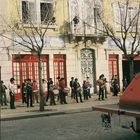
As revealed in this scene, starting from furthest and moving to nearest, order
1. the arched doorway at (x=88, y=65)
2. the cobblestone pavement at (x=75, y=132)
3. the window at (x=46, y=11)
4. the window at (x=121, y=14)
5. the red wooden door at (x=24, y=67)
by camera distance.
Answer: the window at (x=121, y=14), the arched doorway at (x=88, y=65), the window at (x=46, y=11), the red wooden door at (x=24, y=67), the cobblestone pavement at (x=75, y=132)

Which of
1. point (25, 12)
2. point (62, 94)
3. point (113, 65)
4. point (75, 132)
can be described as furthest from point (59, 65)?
point (75, 132)

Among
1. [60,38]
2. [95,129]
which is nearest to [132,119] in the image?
[95,129]

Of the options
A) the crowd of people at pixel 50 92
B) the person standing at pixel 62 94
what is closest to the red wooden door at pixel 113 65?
the crowd of people at pixel 50 92

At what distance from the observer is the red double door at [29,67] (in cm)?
3194

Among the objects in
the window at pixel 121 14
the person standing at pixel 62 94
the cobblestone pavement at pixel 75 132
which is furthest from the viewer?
the window at pixel 121 14

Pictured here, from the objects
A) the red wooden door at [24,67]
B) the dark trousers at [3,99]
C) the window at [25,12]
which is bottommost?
the dark trousers at [3,99]

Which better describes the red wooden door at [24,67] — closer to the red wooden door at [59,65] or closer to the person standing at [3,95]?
the red wooden door at [59,65]

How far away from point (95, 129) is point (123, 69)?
2413 centimetres

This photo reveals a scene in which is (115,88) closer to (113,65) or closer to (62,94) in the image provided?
(113,65)

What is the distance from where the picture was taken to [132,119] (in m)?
11.2

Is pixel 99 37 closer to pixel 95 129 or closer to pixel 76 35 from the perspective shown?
pixel 76 35

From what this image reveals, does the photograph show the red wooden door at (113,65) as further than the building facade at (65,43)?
Yes

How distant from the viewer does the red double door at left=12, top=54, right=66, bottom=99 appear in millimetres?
31938

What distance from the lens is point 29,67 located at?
32.7 metres
